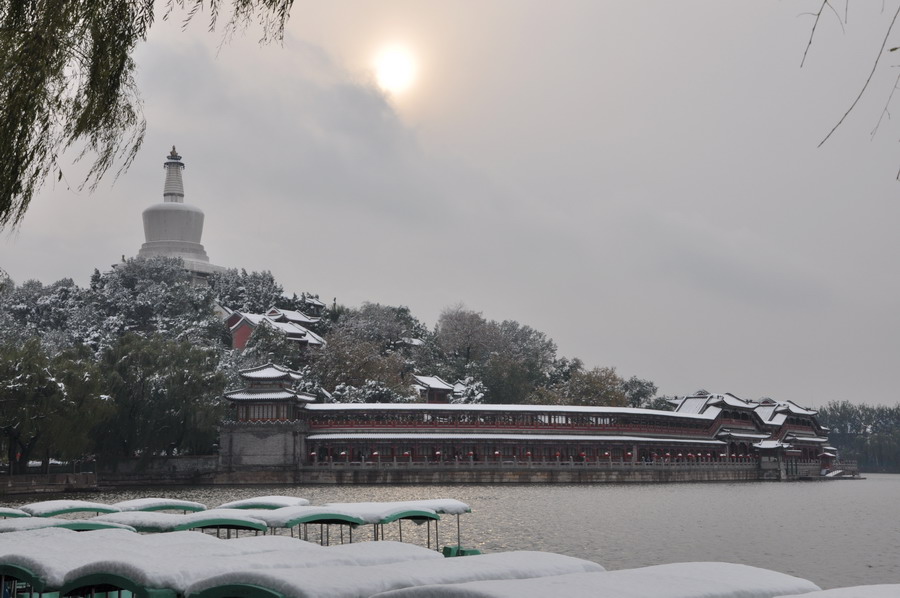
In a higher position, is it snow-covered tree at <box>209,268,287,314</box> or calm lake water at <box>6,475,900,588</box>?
snow-covered tree at <box>209,268,287,314</box>

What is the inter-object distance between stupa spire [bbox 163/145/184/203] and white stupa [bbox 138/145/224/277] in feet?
3.59

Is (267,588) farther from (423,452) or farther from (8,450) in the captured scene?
(423,452)

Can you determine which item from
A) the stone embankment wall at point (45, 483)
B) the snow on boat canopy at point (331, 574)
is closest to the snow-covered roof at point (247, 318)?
the stone embankment wall at point (45, 483)

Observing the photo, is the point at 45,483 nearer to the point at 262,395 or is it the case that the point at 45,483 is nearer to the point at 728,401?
the point at 262,395

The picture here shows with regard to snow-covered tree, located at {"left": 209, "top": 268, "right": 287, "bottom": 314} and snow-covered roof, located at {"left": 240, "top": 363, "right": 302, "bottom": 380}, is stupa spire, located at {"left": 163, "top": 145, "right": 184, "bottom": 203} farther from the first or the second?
snow-covered roof, located at {"left": 240, "top": 363, "right": 302, "bottom": 380}

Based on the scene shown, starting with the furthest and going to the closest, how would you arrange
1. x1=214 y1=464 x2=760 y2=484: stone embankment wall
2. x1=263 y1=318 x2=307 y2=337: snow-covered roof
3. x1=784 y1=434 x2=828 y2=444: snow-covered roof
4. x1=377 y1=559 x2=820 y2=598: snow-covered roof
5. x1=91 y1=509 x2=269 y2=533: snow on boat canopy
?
x1=784 y1=434 x2=828 y2=444: snow-covered roof, x1=263 y1=318 x2=307 y2=337: snow-covered roof, x1=214 y1=464 x2=760 y2=484: stone embankment wall, x1=91 y1=509 x2=269 y2=533: snow on boat canopy, x1=377 y1=559 x2=820 y2=598: snow-covered roof

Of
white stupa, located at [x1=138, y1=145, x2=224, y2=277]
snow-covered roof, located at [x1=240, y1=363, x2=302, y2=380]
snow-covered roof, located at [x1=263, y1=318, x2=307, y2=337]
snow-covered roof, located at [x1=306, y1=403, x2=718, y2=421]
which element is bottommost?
snow-covered roof, located at [x1=306, y1=403, x2=718, y2=421]

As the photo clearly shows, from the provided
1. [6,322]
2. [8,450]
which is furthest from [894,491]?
[6,322]

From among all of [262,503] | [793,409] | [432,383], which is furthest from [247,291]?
[262,503]

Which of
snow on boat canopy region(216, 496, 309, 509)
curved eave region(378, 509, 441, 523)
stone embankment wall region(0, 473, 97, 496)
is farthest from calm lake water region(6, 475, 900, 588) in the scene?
snow on boat canopy region(216, 496, 309, 509)

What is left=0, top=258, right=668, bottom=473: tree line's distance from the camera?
48938 millimetres

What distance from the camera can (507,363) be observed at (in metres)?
81.1

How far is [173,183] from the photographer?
330 ft

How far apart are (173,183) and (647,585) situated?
9865cm
